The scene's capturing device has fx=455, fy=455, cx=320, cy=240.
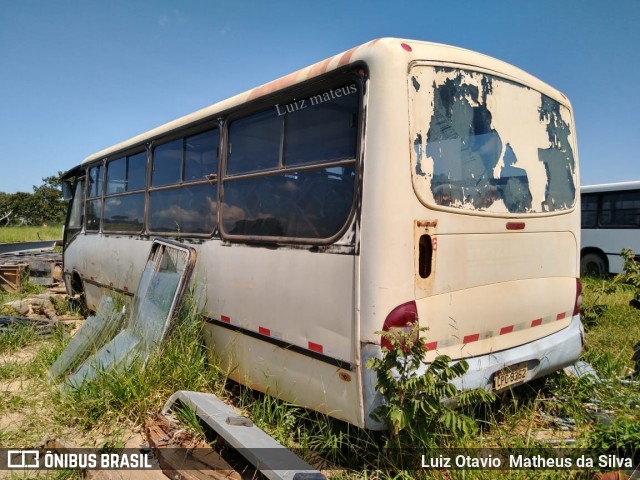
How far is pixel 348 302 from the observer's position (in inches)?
108

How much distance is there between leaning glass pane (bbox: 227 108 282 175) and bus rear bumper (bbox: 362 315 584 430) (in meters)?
1.66

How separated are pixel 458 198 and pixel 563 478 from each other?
1703 mm

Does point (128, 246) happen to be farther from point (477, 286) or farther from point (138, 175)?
point (477, 286)

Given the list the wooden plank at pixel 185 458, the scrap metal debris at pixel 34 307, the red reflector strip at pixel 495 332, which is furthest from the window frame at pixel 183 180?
the scrap metal debris at pixel 34 307

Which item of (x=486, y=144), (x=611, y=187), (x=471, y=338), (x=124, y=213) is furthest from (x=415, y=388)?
(x=611, y=187)

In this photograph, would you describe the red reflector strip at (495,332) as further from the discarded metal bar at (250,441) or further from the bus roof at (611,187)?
the bus roof at (611,187)

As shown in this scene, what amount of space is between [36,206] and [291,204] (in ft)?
166

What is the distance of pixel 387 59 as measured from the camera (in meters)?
2.68

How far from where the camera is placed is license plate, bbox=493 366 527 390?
3.01 meters

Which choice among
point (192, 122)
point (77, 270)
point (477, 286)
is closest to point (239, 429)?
point (477, 286)

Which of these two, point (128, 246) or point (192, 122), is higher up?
point (192, 122)

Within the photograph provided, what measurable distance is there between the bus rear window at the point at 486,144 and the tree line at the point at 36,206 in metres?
48.7

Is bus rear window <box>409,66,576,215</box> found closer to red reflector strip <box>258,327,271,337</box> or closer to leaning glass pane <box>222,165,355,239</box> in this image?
leaning glass pane <box>222,165,355,239</box>

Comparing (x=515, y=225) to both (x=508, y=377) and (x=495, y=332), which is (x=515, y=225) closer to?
(x=495, y=332)
